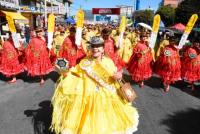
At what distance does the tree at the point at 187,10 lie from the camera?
109 ft

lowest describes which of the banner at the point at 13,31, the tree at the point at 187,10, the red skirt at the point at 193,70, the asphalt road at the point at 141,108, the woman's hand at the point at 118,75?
the asphalt road at the point at 141,108

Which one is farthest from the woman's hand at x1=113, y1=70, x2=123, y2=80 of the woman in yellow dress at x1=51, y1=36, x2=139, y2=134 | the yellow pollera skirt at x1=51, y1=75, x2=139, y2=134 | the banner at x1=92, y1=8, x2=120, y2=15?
the banner at x1=92, y1=8, x2=120, y2=15

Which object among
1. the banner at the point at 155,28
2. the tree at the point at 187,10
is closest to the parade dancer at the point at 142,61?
the banner at the point at 155,28

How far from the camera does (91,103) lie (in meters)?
4.53

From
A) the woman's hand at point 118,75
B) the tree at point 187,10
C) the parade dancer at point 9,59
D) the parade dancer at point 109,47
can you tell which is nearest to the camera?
the woman's hand at point 118,75

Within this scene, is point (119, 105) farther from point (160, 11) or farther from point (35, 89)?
point (160, 11)

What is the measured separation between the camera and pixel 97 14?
203 ft

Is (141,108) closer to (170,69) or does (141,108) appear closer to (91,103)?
(170,69)

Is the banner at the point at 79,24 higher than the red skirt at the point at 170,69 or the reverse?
higher

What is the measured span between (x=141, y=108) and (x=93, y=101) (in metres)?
3.23

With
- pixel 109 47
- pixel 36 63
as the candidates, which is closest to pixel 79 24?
pixel 109 47

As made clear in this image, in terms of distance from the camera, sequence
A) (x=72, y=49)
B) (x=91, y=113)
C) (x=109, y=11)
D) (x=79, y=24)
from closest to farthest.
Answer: (x=91, y=113)
(x=79, y=24)
(x=72, y=49)
(x=109, y=11)

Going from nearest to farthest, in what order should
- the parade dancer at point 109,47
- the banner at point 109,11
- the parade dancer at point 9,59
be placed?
the parade dancer at point 109,47, the parade dancer at point 9,59, the banner at point 109,11

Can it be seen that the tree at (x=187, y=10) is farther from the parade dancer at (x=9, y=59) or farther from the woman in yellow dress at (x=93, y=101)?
the woman in yellow dress at (x=93, y=101)
